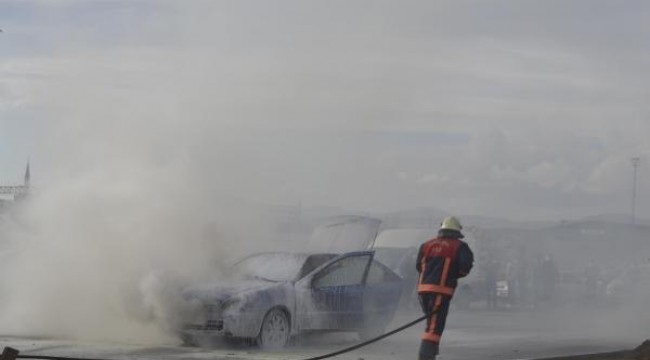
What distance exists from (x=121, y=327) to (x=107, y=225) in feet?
5.43

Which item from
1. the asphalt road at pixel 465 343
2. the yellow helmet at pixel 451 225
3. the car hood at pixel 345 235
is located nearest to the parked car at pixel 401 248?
the asphalt road at pixel 465 343

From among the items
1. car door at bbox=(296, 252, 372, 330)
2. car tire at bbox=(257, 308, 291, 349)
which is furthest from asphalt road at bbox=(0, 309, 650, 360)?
car door at bbox=(296, 252, 372, 330)

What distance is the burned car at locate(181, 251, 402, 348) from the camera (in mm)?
13547

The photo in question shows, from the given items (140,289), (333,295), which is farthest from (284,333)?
(140,289)

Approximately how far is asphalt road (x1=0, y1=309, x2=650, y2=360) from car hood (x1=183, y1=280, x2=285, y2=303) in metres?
0.63

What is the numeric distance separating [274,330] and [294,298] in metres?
0.54

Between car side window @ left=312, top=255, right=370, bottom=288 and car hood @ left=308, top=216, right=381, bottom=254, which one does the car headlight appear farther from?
car hood @ left=308, top=216, right=381, bottom=254

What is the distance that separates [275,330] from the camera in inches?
544

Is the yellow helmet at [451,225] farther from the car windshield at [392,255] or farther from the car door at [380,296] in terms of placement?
the car windshield at [392,255]

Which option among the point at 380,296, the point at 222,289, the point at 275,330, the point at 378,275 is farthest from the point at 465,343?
the point at 222,289

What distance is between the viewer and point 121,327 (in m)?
14.8

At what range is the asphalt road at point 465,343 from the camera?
13016 mm

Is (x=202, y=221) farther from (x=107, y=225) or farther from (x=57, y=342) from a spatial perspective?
(x=57, y=342)

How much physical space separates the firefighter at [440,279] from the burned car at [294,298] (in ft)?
10.4
